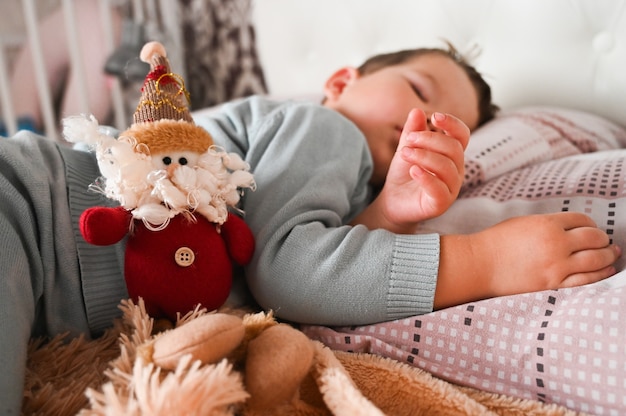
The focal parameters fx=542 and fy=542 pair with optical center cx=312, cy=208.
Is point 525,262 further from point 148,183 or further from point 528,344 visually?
point 148,183

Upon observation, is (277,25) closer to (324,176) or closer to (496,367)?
(324,176)

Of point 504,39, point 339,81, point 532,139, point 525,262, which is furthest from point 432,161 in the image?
point 504,39

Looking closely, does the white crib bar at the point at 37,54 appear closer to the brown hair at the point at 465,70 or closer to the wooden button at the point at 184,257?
the brown hair at the point at 465,70

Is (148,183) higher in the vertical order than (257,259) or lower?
higher

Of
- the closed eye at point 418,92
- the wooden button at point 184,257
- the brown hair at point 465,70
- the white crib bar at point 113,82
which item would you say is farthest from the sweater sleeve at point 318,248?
the white crib bar at point 113,82

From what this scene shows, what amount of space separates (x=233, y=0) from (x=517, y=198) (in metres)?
1.30

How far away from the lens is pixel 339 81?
1129mm

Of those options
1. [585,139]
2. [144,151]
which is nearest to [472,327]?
[144,151]

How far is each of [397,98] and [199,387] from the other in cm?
66

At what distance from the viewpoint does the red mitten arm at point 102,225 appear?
53 cm

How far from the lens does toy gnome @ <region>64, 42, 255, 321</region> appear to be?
1.79ft

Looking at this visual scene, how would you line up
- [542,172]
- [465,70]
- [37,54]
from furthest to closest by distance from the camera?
[37,54] → [465,70] → [542,172]

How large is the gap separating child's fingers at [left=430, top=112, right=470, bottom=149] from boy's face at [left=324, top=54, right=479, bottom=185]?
26cm

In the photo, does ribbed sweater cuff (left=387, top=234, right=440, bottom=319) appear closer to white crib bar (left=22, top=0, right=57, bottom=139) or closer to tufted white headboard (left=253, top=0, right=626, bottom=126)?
tufted white headboard (left=253, top=0, right=626, bottom=126)
